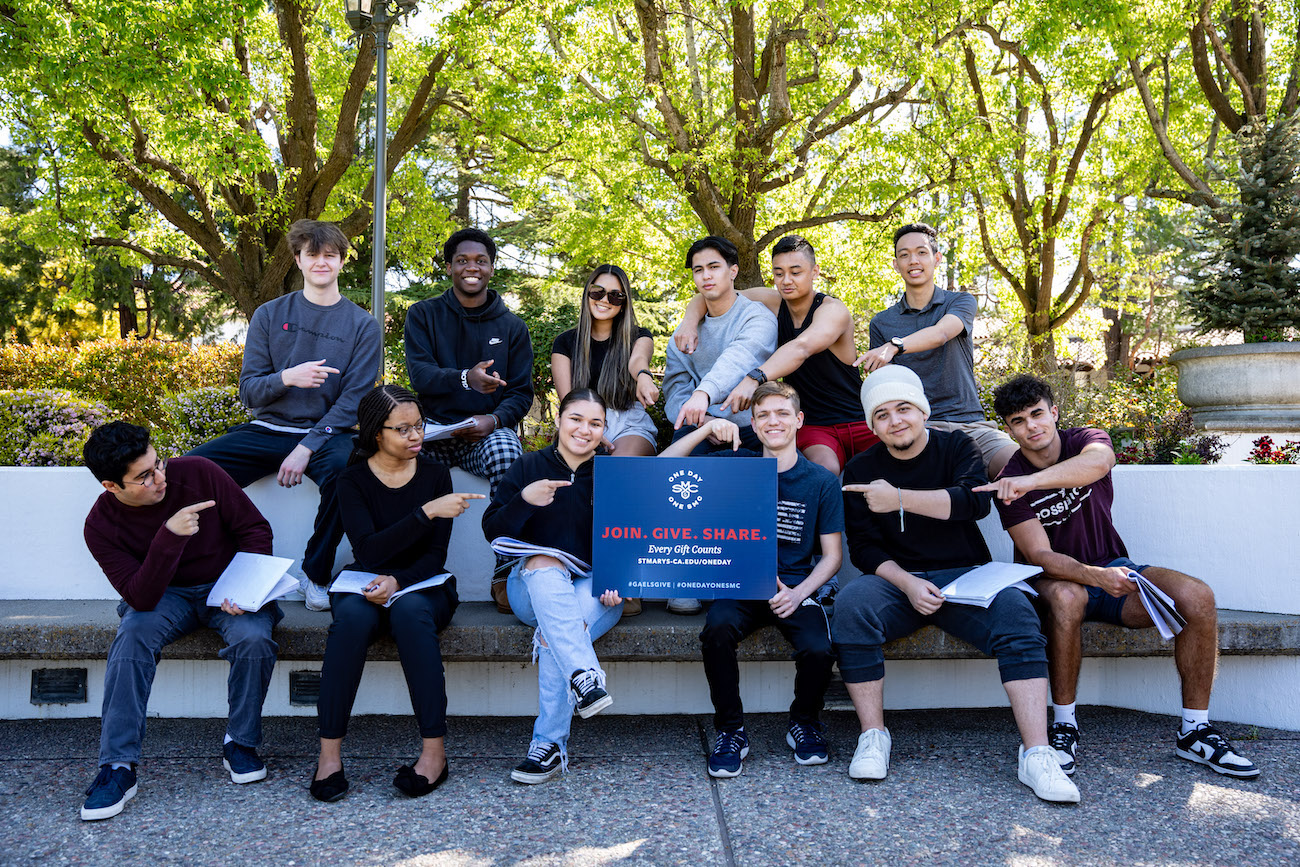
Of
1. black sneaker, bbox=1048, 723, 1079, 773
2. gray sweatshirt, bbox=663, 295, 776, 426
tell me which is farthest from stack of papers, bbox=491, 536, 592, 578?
black sneaker, bbox=1048, 723, 1079, 773

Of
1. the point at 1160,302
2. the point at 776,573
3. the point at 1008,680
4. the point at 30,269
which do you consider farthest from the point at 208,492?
the point at 1160,302

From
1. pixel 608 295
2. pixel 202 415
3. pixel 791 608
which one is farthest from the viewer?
pixel 202 415

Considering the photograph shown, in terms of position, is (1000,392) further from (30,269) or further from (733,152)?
(30,269)

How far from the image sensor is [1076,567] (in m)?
3.74

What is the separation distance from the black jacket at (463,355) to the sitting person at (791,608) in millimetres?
1579

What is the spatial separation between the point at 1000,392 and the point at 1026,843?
187 centimetres

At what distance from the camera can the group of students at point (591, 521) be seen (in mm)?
3488

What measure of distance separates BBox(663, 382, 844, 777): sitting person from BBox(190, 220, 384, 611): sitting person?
1.99 meters

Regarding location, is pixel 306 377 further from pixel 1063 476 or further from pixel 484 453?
pixel 1063 476

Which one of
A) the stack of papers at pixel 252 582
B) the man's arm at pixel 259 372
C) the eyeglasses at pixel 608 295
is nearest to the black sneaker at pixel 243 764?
the stack of papers at pixel 252 582

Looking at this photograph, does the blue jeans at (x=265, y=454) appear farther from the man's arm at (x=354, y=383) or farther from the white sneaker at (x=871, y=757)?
the white sneaker at (x=871, y=757)

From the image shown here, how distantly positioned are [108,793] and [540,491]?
6.18 ft

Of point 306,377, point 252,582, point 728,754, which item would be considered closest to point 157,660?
point 252,582

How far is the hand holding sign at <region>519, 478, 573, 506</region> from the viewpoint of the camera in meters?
3.76
